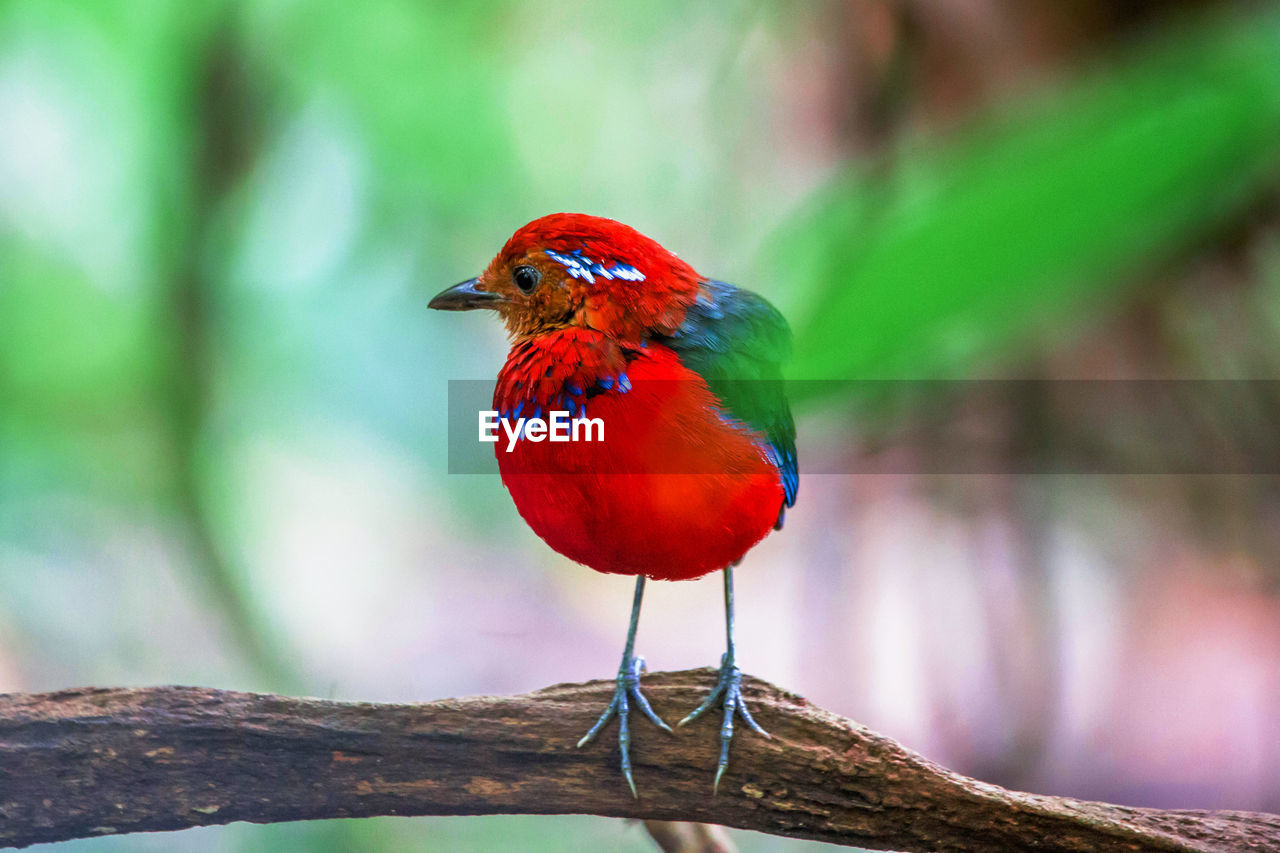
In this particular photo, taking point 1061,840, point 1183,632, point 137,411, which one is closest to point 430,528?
point 137,411

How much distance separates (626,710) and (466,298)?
1.53 ft

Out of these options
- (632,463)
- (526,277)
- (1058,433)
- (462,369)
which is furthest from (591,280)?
(1058,433)

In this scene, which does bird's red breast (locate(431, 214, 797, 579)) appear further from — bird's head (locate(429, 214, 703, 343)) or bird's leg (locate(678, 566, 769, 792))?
bird's leg (locate(678, 566, 769, 792))

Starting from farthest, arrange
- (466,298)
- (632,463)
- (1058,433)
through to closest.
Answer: (1058,433)
(466,298)
(632,463)

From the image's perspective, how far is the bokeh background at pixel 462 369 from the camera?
5.04 feet

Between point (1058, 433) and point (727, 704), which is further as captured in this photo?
point (1058, 433)

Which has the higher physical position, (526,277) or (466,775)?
(526,277)

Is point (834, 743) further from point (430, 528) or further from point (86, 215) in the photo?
point (86, 215)

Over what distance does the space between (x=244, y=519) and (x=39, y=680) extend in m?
0.39

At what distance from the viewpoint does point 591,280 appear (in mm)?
872

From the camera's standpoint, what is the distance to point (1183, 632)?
1.80 meters

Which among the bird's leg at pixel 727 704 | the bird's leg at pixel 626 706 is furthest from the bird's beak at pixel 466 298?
the bird's leg at pixel 727 704

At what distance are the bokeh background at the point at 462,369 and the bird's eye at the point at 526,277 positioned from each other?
0.70 metres

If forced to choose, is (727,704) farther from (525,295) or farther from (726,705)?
(525,295)
